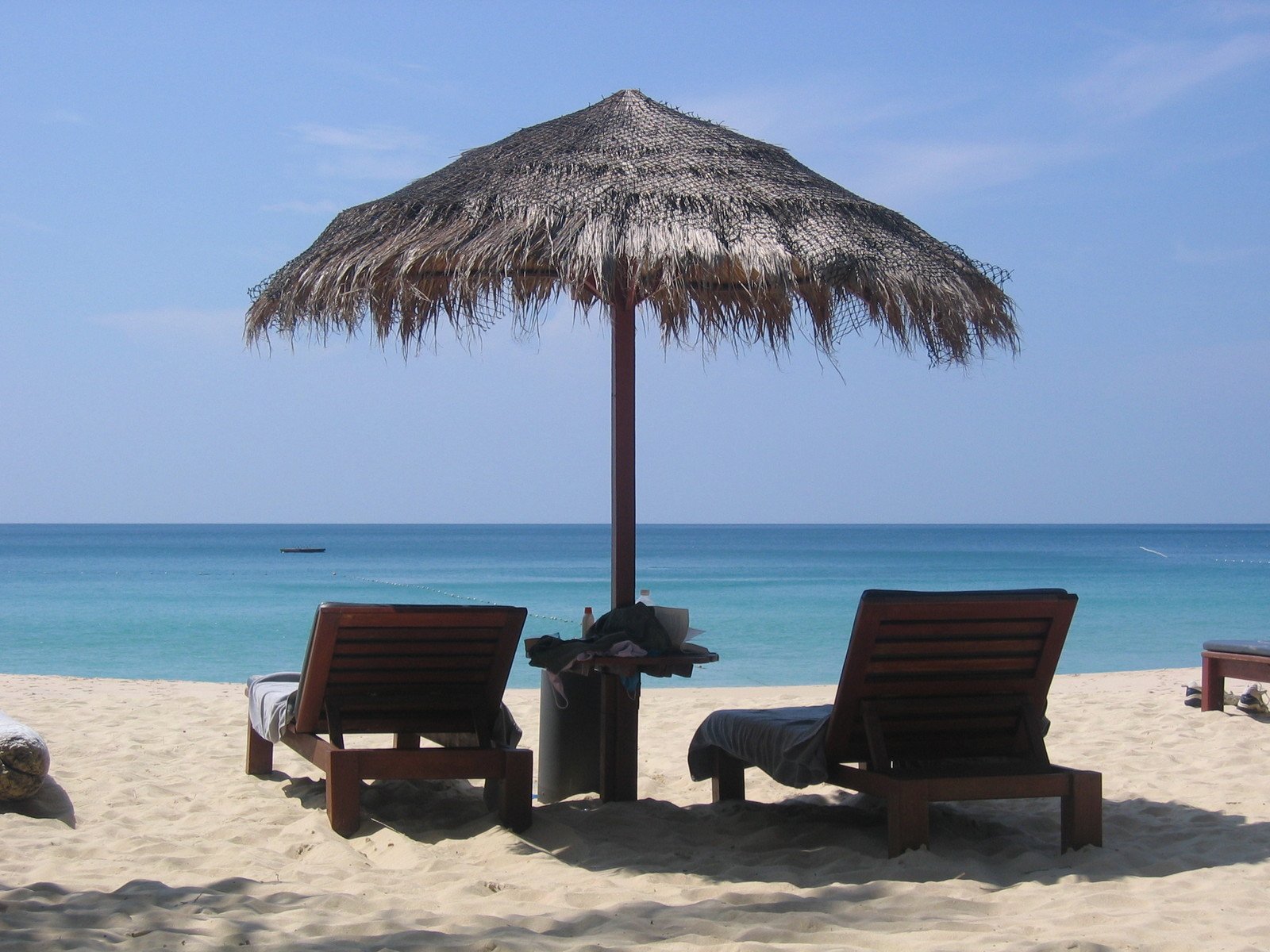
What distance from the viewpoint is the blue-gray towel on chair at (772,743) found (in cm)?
365

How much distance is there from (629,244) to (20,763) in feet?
9.05

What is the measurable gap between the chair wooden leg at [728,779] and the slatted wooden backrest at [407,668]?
2.86ft

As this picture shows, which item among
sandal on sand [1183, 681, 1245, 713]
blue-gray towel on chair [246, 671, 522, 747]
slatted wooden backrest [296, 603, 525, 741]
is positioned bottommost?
sandal on sand [1183, 681, 1245, 713]

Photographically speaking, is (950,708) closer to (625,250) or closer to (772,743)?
(772,743)

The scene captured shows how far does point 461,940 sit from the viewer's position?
8.55 feet

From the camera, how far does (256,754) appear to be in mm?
4957

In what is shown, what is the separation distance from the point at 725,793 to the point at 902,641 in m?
1.20

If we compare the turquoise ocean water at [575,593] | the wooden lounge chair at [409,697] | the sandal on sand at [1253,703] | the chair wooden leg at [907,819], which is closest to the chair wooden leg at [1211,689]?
the sandal on sand at [1253,703]

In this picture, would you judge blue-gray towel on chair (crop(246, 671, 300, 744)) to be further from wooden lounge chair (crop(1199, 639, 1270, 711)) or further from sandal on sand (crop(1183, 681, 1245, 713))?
sandal on sand (crop(1183, 681, 1245, 713))

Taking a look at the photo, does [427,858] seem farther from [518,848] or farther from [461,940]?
[461,940]

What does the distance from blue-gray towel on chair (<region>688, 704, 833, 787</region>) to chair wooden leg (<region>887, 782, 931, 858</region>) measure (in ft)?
0.78

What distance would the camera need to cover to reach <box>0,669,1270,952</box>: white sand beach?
2.73 metres

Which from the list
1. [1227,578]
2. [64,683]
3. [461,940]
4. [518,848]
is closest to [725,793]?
[518,848]

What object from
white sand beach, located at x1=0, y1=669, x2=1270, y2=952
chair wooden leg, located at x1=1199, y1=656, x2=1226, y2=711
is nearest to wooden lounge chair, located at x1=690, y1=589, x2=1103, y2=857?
white sand beach, located at x1=0, y1=669, x2=1270, y2=952
